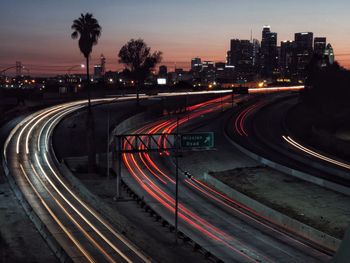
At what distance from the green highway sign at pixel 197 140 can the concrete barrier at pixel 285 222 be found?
7.45 meters

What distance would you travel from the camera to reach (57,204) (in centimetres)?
4669

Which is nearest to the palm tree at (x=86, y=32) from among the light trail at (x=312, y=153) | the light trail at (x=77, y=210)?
the light trail at (x=77, y=210)

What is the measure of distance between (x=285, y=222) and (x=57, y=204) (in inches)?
853

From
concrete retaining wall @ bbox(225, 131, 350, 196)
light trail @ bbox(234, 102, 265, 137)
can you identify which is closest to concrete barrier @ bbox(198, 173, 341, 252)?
concrete retaining wall @ bbox(225, 131, 350, 196)

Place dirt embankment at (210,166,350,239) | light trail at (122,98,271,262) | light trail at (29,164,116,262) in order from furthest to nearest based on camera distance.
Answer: dirt embankment at (210,166,350,239) < light trail at (122,98,271,262) < light trail at (29,164,116,262)

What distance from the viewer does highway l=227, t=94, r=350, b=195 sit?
60906 mm

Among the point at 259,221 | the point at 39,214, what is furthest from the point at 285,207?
the point at 39,214

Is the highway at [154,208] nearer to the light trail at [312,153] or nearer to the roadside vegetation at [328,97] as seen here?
the light trail at [312,153]

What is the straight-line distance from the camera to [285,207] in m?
45.5

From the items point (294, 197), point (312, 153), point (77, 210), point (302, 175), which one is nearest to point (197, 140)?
point (77, 210)

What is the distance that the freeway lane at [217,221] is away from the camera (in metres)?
34.6

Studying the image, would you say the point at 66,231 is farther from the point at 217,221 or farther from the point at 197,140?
the point at 197,140

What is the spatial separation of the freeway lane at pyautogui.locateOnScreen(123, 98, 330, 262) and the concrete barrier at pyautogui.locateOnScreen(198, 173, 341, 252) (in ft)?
2.21

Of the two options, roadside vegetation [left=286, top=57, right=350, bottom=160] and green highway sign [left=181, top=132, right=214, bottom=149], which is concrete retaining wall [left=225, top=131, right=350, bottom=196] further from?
roadside vegetation [left=286, top=57, right=350, bottom=160]
